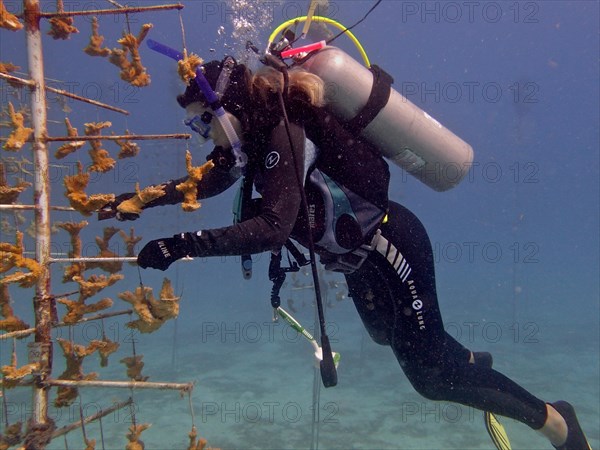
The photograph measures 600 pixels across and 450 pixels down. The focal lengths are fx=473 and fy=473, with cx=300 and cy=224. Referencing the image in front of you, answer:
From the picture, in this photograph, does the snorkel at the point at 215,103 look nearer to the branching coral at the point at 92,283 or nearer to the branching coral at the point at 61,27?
the branching coral at the point at 61,27

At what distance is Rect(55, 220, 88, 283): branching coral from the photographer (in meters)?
3.18

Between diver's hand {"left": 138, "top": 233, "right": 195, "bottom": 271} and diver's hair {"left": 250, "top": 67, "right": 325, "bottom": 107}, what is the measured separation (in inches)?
46.1

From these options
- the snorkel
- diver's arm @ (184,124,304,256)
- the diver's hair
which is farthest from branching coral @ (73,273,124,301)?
the diver's hair

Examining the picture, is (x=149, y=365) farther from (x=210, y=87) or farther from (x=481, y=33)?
(x=481, y=33)

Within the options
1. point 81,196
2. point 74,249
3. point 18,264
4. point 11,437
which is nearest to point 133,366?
point 11,437

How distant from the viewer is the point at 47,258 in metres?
2.97

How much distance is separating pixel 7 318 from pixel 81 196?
3.34ft

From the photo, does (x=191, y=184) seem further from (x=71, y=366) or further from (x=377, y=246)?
(x=377, y=246)

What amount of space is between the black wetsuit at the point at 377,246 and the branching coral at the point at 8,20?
Answer: 1.56 meters

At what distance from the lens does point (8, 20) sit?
9.13ft

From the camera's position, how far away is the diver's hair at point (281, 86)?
3363mm

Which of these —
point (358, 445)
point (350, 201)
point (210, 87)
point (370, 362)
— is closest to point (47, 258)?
point (210, 87)

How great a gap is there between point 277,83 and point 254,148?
0.51 m

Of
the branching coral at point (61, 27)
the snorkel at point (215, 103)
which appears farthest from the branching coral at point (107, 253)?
the branching coral at point (61, 27)
